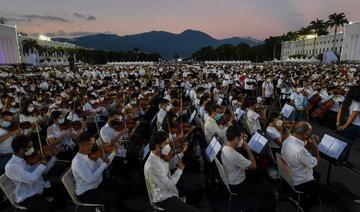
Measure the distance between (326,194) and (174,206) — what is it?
2.56 m

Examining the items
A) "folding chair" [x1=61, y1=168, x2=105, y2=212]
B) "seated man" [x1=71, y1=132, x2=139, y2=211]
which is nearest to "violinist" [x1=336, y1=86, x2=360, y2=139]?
"seated man" [x1=71, y1=132, x2=139, y2=211]

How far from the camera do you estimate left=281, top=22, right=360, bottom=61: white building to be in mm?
95688

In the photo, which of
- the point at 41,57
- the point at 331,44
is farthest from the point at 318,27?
the point at 41,57

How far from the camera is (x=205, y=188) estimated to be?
6977 millimetres

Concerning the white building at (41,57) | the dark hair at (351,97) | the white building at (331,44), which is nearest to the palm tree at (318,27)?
the white building at (331,44)

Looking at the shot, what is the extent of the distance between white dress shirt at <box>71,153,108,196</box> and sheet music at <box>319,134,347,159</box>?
4157 mm

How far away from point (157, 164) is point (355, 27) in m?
109

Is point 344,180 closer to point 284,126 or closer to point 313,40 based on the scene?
point 284,126

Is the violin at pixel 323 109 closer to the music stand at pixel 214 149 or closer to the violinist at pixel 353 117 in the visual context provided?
the violinist at pixel 353 117

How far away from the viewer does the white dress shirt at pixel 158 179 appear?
189 inches

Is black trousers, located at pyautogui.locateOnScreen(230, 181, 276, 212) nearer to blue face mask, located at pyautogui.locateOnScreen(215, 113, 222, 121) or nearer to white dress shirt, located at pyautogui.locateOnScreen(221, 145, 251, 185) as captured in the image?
white dress shirt, located at pyautogui.locateOnScreen(221, 145, 251, 185)

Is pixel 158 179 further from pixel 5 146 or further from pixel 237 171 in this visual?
pixel 5 146

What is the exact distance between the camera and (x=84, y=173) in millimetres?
5078

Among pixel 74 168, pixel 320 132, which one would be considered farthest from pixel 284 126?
pixel 320 132
